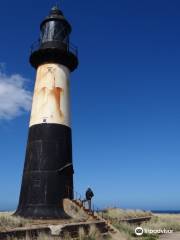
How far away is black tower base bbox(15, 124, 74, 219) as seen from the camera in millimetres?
17875

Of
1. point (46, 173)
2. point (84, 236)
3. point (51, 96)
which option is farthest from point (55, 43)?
point (84, 236)

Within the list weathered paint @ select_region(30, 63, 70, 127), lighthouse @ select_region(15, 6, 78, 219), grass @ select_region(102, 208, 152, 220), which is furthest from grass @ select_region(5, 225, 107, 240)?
weathered paint @ select_region(30, 63, 70, 127)

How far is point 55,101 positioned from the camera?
1977 cm

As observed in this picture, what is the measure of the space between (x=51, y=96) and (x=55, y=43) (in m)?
3.49

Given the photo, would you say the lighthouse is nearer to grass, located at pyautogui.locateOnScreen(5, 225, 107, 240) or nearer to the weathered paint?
the weathered paint

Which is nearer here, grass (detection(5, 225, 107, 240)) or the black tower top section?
grass (detection(5, 225, 107, 240))

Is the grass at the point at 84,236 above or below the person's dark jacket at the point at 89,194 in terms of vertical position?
below

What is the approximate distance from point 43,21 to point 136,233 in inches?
564

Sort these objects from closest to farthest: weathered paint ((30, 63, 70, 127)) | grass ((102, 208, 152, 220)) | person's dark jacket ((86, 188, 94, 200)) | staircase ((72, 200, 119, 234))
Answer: staircase ((72, 200, 119, 234))
weathered paint ((30, 63, 70, 127))
person's dark jacket ((86, 188, 94, 200))
grass ((102, 208, 152, 220))

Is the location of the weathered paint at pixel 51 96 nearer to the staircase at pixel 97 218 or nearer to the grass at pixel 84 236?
the staircase at pixel 97 218

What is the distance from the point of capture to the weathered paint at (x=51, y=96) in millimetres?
19562

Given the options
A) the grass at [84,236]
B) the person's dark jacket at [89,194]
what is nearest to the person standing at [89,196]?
the person's dark jacket at [89,194]

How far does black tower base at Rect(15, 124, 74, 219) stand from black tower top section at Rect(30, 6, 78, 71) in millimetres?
4366

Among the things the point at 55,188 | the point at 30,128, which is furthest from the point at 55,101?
the point at 55,188
